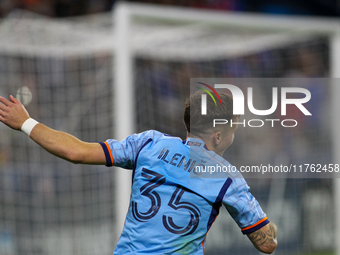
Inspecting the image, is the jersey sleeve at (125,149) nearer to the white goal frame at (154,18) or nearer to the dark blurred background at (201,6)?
the white goal frame at (154,18)

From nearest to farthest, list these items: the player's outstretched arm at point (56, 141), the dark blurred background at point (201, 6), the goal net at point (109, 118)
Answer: the player's outstretched arm at point (56, 141) → the goal net at point (109, 118) → the dark blurred background at point (201, 6)

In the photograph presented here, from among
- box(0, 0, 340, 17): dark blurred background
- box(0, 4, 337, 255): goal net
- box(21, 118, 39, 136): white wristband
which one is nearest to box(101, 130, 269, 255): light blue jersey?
box(21, 118, 39, 136): white wristband

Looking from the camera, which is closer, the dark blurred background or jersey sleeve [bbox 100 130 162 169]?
jersey sleeve [bbox 100 130 162 169]

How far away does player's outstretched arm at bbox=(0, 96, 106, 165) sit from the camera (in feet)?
5.74

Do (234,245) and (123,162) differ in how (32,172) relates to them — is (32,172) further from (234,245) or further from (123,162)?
(123,162)

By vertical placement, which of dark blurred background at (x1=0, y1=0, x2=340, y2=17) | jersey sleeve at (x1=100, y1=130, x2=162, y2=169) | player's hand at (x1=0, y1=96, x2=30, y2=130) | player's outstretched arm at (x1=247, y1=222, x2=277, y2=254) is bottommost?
player's outstretched arm at (x1=247, y1=222, x2=277, y2=254)

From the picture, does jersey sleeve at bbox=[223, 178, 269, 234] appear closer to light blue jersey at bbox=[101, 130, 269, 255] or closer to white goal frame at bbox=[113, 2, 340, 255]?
light blue jersey at bbox=[101, 130, 269, 255]

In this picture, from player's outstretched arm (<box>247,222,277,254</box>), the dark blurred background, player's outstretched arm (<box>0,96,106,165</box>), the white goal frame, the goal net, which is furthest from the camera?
the dark blurred background

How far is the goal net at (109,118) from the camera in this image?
5109 millimetres

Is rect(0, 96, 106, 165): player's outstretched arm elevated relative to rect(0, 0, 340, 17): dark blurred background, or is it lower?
lower

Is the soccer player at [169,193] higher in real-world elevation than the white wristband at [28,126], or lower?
lower

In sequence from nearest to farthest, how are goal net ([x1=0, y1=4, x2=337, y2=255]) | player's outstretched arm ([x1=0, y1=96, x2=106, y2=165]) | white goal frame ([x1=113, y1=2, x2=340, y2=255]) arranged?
player's outstretched arm ([x1=0, y1=96, x2=106, y2=165]) → white goal frame ([x1=113, y1=2, x2=340, y2=255]) → goal net ([x1=0, y1=4, x2=337, y2=255])

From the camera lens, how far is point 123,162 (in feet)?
6.31

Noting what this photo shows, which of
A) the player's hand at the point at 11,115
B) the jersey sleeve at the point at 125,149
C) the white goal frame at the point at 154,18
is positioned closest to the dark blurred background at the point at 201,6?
the white goal frame at the point at 154,18
